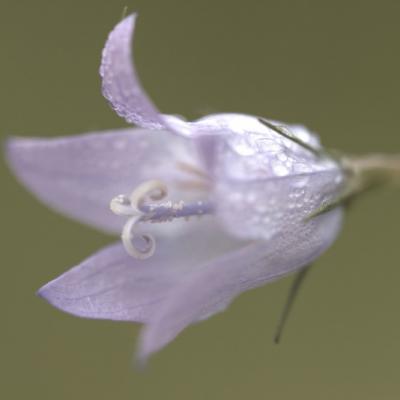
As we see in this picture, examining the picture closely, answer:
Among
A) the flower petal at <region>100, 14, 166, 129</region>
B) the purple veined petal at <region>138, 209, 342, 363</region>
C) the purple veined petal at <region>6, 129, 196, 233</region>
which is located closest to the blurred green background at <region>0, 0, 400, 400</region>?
the purple veined petal at <region>6, 129, 196, 233</region>

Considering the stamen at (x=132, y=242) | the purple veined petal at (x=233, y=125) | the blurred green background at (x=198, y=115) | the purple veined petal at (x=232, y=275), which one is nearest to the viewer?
the purple veined petal at (x=232, y=275)

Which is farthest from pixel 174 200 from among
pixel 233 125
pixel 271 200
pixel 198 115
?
pixel 198 115

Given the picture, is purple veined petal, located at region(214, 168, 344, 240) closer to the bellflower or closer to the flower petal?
the bellflower

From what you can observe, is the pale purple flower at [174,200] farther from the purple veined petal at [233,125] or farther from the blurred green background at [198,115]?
the blurred green background at [198,115]

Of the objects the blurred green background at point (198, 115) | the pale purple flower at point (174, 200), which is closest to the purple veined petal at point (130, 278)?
the pale purple flower at point (174, 200)

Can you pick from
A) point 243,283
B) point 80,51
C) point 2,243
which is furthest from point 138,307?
point 80,51

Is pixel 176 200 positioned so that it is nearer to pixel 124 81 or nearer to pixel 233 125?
pixel 233 125
